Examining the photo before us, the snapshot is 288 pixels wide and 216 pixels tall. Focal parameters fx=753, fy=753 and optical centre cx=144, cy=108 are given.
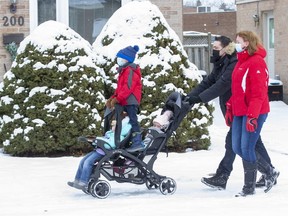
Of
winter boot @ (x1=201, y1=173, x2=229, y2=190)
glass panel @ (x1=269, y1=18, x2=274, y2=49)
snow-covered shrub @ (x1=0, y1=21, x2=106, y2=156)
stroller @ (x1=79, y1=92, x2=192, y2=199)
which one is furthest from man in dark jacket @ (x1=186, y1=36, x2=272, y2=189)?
glass panel @ (x1=269, y1=18, x2=274, y2=49)

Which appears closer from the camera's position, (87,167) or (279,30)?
(87,167)

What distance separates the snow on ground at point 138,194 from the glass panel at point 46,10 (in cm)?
357

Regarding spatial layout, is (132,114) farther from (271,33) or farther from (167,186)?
(271,33)

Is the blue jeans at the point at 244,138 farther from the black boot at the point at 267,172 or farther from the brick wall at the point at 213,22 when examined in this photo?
the brick wall at the point at 213,22

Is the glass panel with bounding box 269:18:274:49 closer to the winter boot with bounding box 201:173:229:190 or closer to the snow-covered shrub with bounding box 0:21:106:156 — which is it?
the snow-covered shrub with bounding box 0:21:106:156

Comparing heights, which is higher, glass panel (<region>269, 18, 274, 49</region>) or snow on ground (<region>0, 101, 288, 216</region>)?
glass panel (<region>269, 18, 274, 49</region>)

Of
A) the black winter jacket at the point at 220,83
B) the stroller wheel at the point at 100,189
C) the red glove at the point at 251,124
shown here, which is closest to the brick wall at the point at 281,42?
the black winter jacket at the point at 220,83

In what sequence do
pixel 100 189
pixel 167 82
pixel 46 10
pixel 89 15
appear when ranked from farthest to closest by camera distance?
pixel 89 15 < pixel 46 10 < pixel 167 82 < pixel 100 189

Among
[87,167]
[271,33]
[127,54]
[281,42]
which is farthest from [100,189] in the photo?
[271,33]

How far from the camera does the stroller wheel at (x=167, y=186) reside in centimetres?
847

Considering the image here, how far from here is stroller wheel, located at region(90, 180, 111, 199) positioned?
8.20 m

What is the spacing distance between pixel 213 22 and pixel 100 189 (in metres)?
36.8

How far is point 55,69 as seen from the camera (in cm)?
1138

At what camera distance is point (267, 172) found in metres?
8.68
